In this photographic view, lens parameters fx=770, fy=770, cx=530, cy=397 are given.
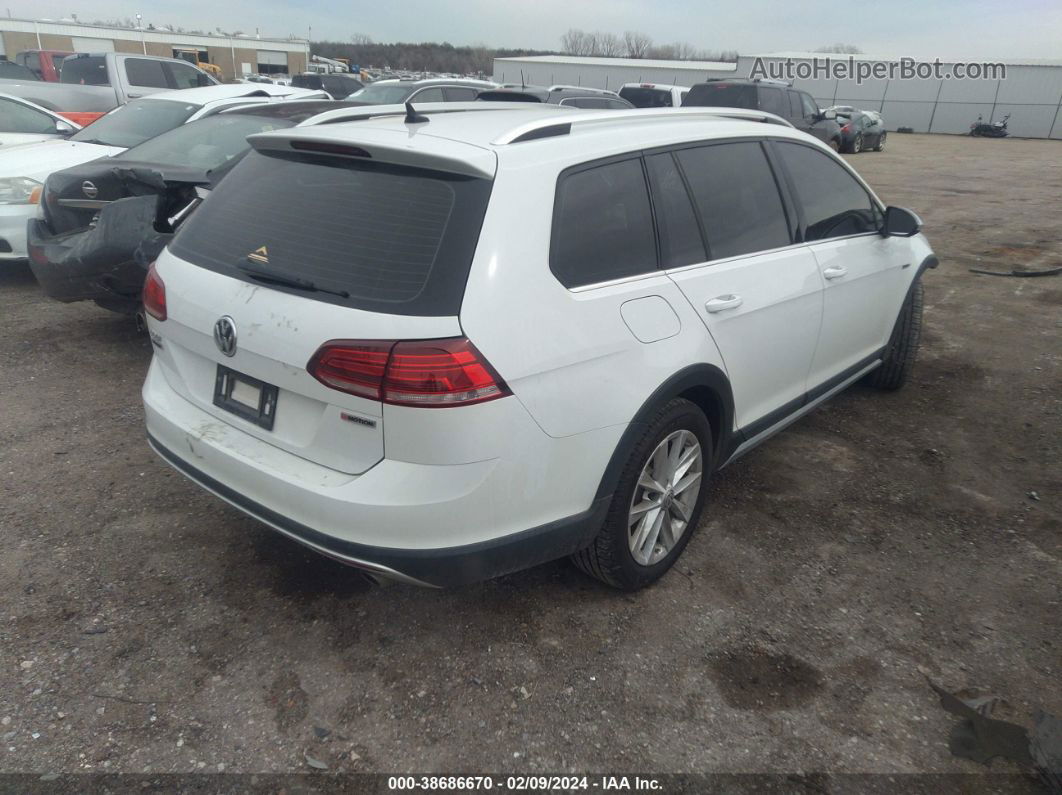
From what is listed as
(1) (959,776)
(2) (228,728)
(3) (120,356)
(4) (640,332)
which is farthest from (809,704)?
Answer: (3) (120,356)

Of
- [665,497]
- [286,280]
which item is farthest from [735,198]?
[286,280]

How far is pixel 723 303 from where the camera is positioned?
2.97 meters

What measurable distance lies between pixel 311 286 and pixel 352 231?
0.75 ft

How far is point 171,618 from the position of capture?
9.23ft

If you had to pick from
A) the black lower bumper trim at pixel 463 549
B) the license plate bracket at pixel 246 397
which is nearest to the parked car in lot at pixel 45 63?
the license plate bracket at pixel 246 397

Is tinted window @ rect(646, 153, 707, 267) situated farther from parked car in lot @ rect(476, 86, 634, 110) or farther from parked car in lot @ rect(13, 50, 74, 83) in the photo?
parked car in lot @ rect(13, 50, 74, 83)

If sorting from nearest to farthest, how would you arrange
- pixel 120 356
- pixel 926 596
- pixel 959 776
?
pixel 959 776, pixel 926 596, pixel 120 356

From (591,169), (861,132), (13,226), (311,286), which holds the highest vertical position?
(591,169)

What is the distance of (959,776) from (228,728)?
221 cm

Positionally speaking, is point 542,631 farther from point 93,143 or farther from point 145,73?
point 145,73

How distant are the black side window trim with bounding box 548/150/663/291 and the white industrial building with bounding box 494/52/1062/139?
139 ft

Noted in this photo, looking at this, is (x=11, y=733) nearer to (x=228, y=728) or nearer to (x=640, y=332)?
(x=228, y=728)

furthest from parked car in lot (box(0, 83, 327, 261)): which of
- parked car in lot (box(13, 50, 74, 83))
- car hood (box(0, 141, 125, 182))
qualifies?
parked car in lot (box(13, 50, 74, 83))

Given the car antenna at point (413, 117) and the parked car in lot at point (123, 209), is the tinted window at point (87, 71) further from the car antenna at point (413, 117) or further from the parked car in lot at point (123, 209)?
the car antenna at point (413, 117)
